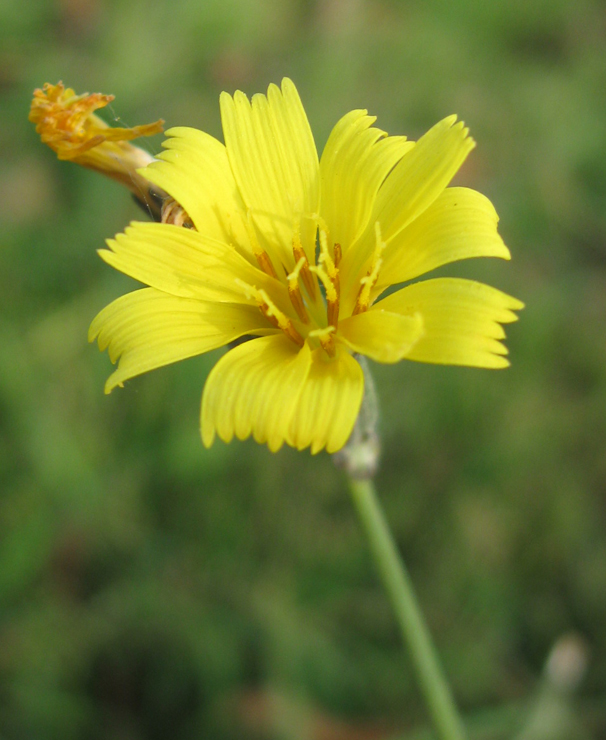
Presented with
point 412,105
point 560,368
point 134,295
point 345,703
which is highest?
point 412,105

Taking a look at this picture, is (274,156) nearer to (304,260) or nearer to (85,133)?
(304,260)

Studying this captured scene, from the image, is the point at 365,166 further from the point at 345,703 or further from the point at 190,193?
the point at 345,703

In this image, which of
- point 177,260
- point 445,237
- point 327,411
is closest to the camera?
point 327,411

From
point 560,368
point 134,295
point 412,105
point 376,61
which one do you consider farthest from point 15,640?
point 376,61

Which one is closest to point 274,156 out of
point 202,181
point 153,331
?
point 202,181

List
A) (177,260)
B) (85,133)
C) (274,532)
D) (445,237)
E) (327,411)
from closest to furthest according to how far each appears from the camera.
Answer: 1. (327,411)
2. (445,237)
3. (177,260)
4. (85,133)
5. (274,532)

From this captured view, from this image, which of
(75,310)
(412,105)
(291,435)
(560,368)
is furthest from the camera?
(412,105)
